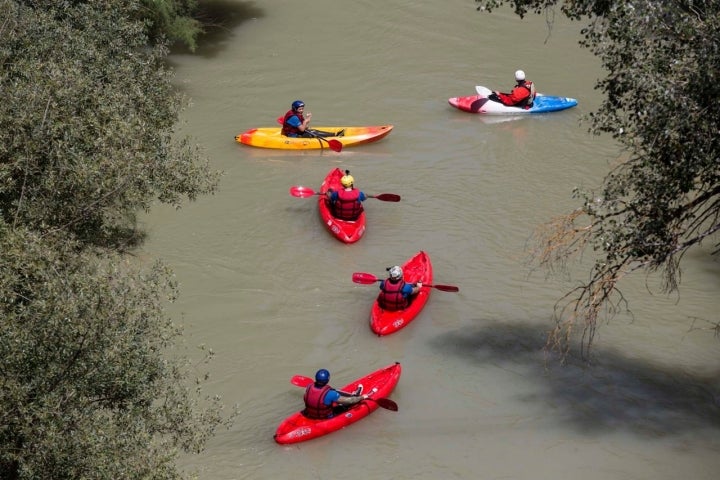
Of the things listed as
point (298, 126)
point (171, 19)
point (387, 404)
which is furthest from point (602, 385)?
point (171, 19)

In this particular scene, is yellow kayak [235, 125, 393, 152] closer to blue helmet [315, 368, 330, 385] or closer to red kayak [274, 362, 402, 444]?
red kayak [274, 362, 402, 444]

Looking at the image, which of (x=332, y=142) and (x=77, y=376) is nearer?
(x=77, y=376)

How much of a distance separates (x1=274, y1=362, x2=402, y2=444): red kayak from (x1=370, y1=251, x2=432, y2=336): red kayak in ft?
4.28

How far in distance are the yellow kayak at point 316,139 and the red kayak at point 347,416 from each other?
328 inches

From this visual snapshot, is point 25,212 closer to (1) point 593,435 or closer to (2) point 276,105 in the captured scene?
(1) point 593,435

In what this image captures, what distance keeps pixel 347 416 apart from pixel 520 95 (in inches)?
466

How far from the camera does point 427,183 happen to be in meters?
21.8

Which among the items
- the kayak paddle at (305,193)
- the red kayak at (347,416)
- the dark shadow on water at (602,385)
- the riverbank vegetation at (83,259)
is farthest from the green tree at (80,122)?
the dark shadow on water at (602,385)

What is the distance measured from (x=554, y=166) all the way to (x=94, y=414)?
14273 mm

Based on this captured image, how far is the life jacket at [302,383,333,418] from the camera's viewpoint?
14.6 meters

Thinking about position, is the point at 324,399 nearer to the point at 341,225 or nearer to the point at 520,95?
the point at 341,225

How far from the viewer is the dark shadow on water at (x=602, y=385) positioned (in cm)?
1494

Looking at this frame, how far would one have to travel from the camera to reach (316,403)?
1461 centimetres

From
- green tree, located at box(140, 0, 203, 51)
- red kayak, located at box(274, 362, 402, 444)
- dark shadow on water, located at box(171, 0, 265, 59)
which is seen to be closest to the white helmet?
red kayak, located at box(274, 362, 402, 444)
